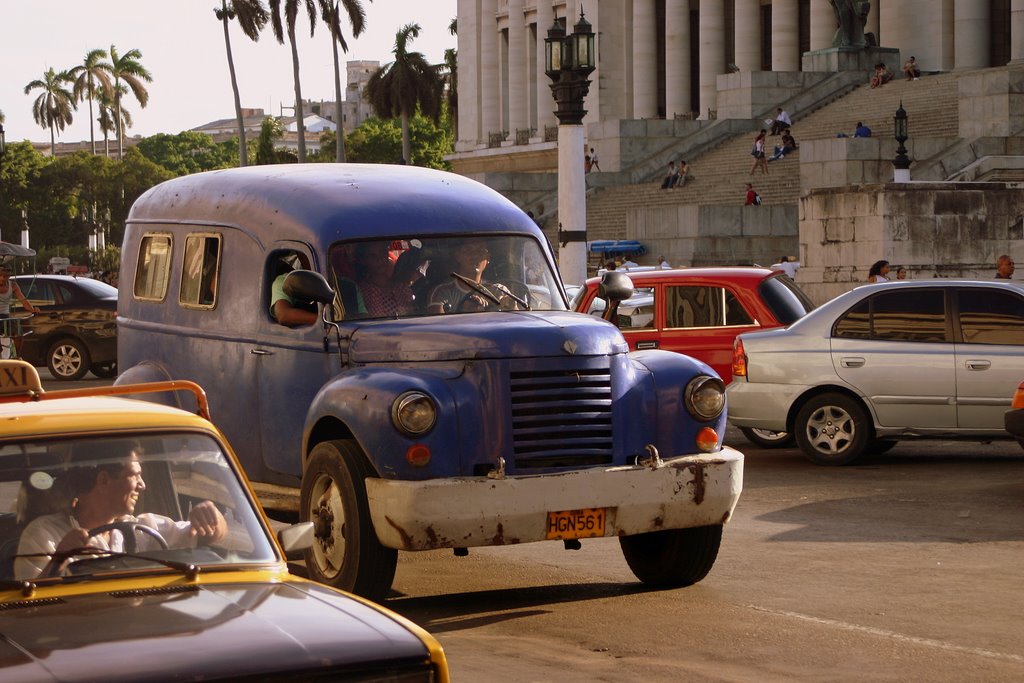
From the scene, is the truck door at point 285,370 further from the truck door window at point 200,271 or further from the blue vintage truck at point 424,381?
the truck door window at point 200,271

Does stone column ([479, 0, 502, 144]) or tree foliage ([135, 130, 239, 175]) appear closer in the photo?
stone column ([479, 0, 502, 144])

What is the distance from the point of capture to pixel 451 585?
10281 mm

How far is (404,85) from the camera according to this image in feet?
300

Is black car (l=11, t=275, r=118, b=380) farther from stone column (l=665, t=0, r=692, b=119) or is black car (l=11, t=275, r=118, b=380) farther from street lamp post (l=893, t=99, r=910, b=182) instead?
stone column (l=665, t=0, r=692, b=119)

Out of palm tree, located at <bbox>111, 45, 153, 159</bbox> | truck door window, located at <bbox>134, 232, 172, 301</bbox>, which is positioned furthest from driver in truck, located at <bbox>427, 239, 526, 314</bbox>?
palm tree, located at <bbox>111, 45, 153, 159</bbox>

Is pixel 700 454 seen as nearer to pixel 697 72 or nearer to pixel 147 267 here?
pixel 147 267

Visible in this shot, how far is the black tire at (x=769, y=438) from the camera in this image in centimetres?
1758

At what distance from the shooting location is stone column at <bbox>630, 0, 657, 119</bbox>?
266 feet

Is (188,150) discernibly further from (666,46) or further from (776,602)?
(776,602)

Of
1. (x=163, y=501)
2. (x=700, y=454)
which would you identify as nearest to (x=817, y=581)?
(x=700, y=454)

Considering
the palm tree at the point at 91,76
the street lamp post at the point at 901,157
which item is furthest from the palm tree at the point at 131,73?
the street lamp post at the point at 901,157

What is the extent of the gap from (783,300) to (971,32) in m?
47.2

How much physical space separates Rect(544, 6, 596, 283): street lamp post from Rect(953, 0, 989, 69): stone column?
121ft

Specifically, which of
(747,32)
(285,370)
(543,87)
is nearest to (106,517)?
(285,370)
